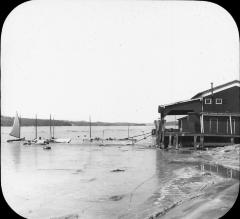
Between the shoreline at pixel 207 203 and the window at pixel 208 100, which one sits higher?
the window at pixel 208 100

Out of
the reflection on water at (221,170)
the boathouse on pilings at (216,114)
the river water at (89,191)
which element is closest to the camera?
the river water at (89,191)

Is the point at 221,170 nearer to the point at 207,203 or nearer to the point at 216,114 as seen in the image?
the point at 207,203

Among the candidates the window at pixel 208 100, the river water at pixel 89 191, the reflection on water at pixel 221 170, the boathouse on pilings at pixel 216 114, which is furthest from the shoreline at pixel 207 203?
the window at pixel 208 100

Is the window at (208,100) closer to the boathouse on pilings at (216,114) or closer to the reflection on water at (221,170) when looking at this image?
the boathouse on pilings at (216,114)

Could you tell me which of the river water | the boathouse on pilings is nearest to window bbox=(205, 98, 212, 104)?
the boathouse on pilings

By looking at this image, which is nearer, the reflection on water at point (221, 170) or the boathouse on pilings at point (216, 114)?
the reflection on water at point (221, 170)

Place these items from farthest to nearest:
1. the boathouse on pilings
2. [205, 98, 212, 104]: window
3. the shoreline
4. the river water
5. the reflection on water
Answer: [205, 98, 212, 104]: window, the boathouse on pilings, the reflection on water, the river water, the shoreline

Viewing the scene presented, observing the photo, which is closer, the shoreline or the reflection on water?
the shoreline

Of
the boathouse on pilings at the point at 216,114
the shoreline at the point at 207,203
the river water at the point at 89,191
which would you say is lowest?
the river water at the point at 89,191

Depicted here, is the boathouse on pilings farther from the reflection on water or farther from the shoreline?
the shoreline

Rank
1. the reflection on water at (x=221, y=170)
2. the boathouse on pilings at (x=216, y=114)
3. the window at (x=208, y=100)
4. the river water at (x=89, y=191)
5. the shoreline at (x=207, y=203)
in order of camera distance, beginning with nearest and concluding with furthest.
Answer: the shoreline at (x=207, y=203) → the river water at (x=89, y=191) → the reflection on water at (x=221, y=170) → the boathouse on pilings at (x=216, y=114) → the window at (x=208, y=100)

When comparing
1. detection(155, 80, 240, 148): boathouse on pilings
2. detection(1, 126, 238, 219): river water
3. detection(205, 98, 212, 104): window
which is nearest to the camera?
detection(1, 126, 238, 219): river water

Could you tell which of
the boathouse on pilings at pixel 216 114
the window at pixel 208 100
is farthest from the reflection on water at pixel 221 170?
the window at pixel 208 100
